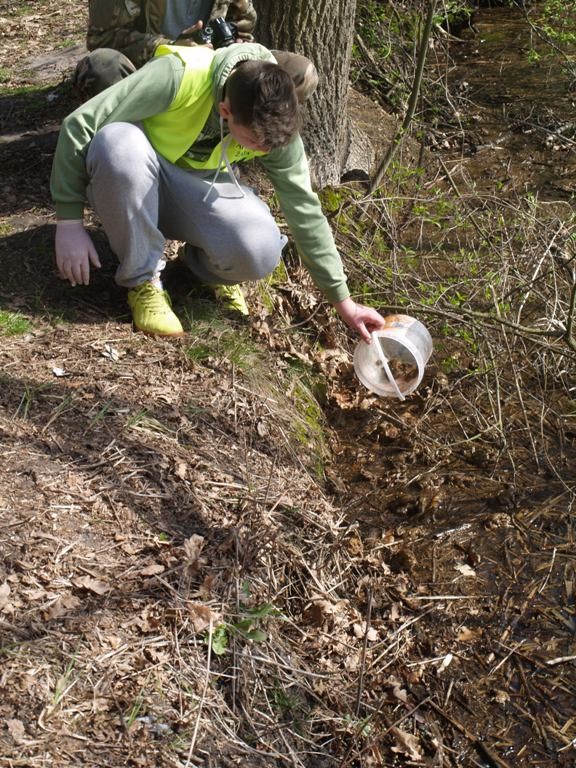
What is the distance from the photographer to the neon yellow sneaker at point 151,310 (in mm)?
3783

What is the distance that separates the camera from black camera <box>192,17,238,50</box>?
12.4 feet

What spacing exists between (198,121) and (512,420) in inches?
81.8

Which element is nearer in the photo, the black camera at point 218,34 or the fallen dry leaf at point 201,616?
the fallen dry leaf at point 201,616

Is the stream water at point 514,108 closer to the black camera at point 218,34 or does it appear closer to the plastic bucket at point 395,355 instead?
the plastic bucket at point 395,355

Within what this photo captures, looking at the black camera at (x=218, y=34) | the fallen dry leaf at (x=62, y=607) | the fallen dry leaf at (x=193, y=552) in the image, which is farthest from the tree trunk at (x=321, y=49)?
the fallen dry leaf at (x=62, y=607)

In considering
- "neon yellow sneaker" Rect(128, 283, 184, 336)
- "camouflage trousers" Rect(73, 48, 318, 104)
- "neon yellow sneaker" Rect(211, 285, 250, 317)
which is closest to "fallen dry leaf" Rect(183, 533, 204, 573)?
"neon yellow sneaker" Rect(128, 283, 184, 336)

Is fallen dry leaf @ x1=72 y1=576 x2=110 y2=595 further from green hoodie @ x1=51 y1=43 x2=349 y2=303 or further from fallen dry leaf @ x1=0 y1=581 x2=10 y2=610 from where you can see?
green hoodie @ x1=51 y1=43 x2=349 y2=303

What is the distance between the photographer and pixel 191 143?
3.51m

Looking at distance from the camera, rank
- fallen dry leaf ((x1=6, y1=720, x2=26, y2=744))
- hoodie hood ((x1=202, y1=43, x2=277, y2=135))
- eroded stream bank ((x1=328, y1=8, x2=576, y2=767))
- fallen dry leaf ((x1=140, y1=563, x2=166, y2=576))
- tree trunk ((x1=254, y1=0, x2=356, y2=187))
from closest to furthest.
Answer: fallen dry leaf ((x1=6, y1=720, x2=26, y2=744))
fallen dry leaf ((x1=140, y1=563, x2=166, y2=576))
eroded stream bank ((x1=328, y1=8, x2=576, y2=767))
hoodie hood ((x1=202, y1=43, x2=277, y2=135))
tree trunk ((x1=254, y1=0, x2=356, y2=187))

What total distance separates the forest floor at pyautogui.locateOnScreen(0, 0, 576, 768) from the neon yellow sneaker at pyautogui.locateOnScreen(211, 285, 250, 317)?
0.22 ft

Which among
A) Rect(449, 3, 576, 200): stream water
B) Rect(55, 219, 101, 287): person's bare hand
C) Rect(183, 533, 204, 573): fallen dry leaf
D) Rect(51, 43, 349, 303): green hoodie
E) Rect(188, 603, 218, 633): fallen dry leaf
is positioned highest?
Rect(51, 43, 349, 303): green hoodie

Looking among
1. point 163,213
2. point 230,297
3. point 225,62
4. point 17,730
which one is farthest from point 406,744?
point 225,62

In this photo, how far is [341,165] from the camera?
5301mm

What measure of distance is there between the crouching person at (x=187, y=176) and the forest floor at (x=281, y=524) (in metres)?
0.36
